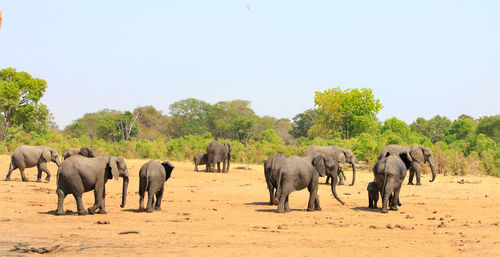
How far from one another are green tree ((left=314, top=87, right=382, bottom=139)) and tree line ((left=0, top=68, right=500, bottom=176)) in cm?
10

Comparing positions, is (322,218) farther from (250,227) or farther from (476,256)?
(476,256)

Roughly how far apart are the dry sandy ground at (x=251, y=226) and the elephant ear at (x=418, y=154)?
362cm

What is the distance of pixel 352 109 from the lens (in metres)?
57.2

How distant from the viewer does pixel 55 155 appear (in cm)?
2136

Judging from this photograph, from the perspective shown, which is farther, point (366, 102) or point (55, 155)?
point (366, 102)

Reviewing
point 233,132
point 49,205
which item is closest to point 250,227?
point 49,205

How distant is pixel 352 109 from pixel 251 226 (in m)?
47.1

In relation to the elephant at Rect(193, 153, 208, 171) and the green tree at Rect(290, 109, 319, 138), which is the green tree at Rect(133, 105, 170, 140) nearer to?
the green tree at Rect(290, 109, 319, 138)

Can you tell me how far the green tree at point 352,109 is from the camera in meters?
56.8

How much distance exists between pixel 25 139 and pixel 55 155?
22437mm

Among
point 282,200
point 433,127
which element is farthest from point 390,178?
point 433,127

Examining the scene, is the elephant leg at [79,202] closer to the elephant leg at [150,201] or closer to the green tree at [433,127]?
the elephant leg at [150,201]

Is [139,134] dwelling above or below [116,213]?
above

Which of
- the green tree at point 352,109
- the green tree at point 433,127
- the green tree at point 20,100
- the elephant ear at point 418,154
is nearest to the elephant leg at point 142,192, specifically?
the elephant ear at point 418,154
